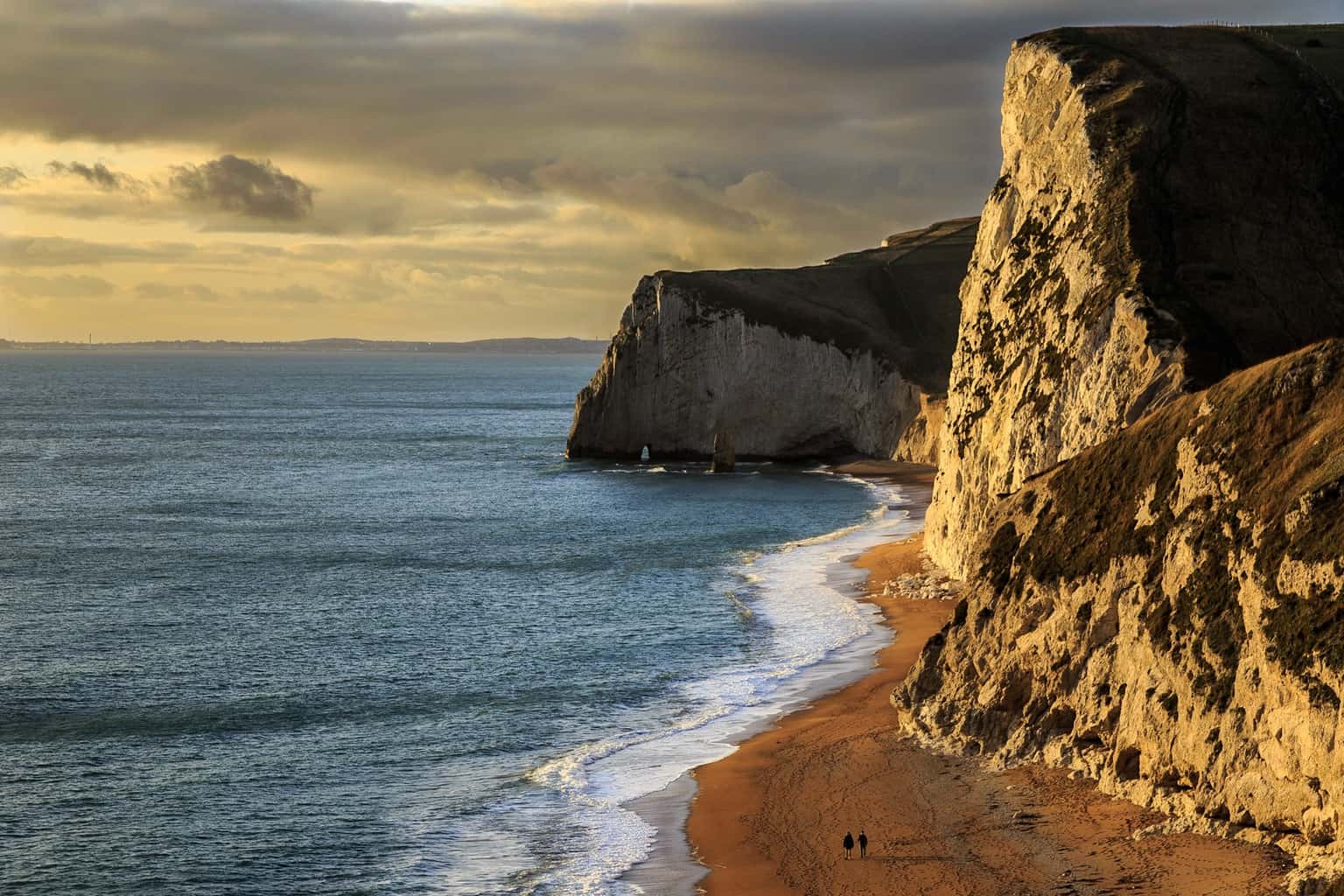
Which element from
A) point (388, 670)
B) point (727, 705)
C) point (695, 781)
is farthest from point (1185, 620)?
point (388, 670)

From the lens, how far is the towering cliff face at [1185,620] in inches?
1088

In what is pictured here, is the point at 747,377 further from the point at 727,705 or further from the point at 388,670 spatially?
the point at 727,705

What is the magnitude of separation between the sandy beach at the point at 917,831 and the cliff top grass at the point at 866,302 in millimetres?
82070

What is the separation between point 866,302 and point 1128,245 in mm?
86108

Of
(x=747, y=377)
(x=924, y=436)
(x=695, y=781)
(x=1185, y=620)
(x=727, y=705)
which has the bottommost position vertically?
(x=695, y=781)

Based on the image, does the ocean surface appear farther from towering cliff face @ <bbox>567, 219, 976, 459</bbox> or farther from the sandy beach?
towering cliff face @ <bbox>567, 219, 976, 459</bbox>

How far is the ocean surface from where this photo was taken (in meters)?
32.9

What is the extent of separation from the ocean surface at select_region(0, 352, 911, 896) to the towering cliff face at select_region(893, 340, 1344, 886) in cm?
898

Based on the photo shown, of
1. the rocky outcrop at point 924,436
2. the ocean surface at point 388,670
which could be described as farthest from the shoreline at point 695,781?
the rocky outcrop at point 924,436

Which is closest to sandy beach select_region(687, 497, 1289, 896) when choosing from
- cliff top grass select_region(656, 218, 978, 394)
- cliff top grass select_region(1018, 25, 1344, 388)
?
cliff top grass select_region(1018, 25, 1344, 388)

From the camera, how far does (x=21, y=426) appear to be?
18000 centimetres

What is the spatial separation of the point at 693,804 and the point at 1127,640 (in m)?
11.6

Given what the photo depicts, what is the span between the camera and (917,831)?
31.7 meters

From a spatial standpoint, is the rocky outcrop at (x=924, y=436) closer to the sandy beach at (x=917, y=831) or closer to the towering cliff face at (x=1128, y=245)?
the towering cliff face at (x=1128, y=245)
